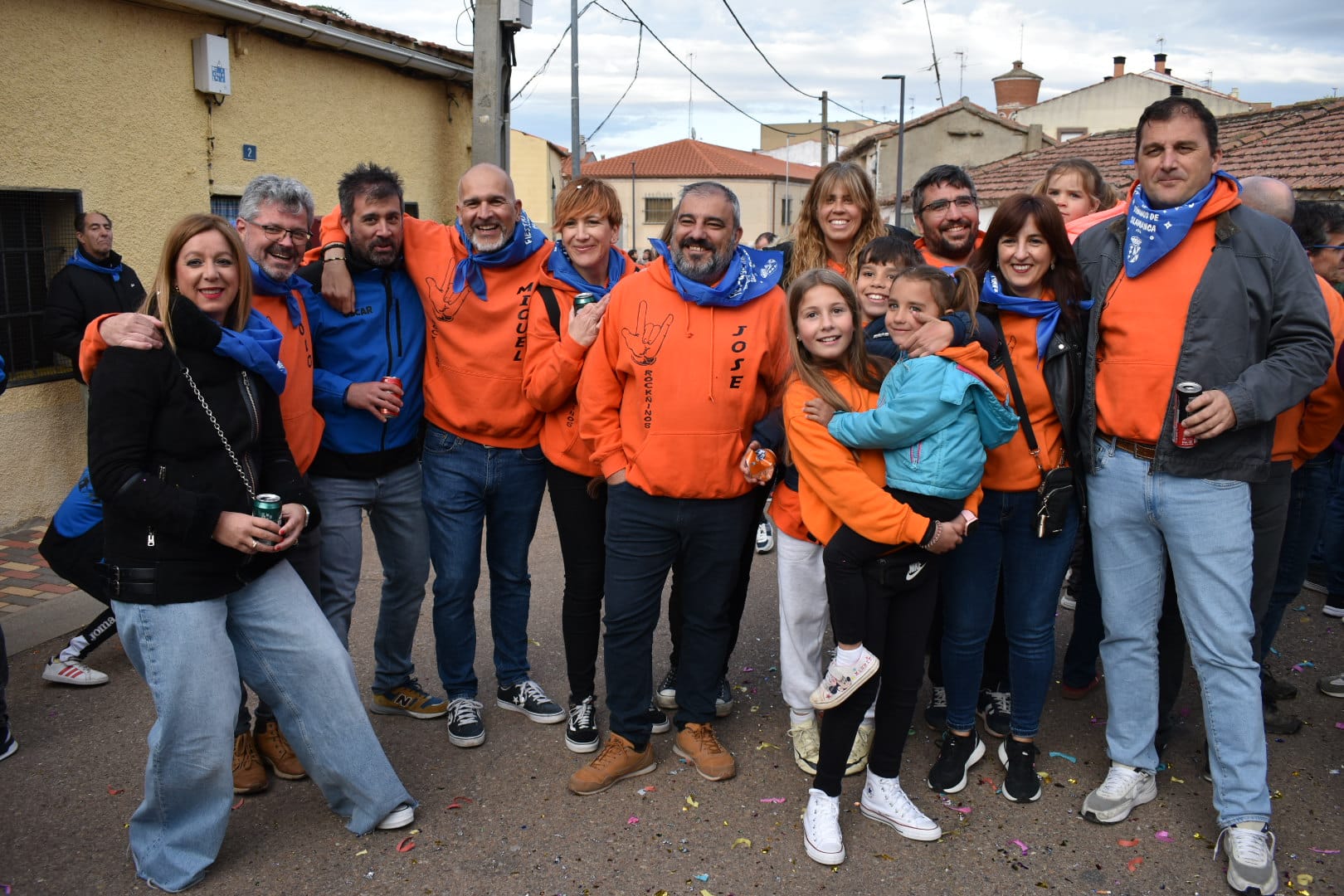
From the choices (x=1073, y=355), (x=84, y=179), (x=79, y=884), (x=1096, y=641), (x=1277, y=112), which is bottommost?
(x=79, y=884)

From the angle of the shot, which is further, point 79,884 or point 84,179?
point 84,179

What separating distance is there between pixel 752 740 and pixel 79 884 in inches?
91.5

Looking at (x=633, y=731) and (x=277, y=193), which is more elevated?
(x=277, y=193)

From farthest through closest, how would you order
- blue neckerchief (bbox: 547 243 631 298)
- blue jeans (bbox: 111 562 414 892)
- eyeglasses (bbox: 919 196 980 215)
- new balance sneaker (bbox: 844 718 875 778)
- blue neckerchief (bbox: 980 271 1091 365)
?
1. eyeglasses (bbox: 919 196 980 215)
2. blue neckerchief (bbox: 547 243 631 298)
3. new balance sneaker (bbox: 844 718 875 778)
4. blue neckerchief (bbox: 980 271 1091 365)
5. blue jeans (bbox: 111 562 414 892)

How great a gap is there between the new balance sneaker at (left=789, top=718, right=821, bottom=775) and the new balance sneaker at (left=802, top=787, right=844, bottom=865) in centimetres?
37

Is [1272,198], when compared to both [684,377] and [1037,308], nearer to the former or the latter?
[1037,308]

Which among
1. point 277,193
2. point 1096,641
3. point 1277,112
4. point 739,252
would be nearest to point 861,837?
point 1096,641

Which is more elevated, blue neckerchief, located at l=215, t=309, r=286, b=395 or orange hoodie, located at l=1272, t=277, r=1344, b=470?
blue neckerchief, located at l=215, t=309, r=286, b=395

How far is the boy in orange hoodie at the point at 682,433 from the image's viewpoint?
3512 mm

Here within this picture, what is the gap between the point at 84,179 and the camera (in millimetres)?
7062

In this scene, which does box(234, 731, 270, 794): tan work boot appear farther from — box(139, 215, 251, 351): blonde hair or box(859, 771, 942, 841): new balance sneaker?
box(859, 771, 942, 841): new balance sneaker

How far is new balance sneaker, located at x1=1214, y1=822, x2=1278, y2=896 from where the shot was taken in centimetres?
298

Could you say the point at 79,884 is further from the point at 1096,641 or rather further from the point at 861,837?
the point at 1096,641

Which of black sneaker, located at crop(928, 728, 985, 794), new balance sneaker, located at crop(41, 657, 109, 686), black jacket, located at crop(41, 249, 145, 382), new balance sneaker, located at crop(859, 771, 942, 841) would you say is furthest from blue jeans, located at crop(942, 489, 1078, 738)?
black jacket, located at crop(41, 249, 145, 382)
